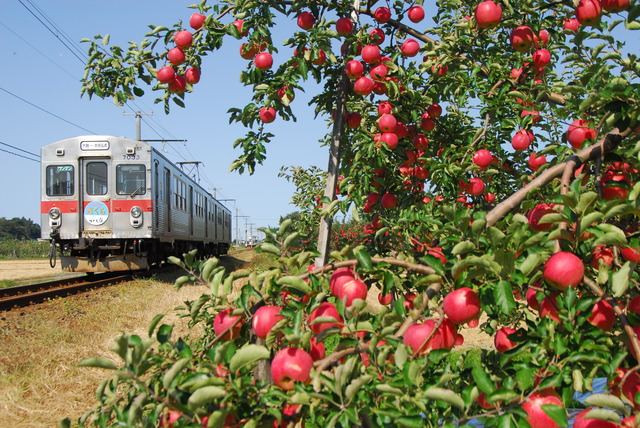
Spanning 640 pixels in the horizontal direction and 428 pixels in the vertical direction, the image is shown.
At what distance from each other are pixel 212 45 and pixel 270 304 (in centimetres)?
179

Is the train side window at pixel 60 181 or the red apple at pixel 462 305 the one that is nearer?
the red apple at pixel 462 305

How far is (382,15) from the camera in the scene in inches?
117

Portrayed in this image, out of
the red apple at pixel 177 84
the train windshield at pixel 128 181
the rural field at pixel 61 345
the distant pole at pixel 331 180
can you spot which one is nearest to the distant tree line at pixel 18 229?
the train windshield at pixel 128 181

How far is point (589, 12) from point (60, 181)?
1275 centimetres

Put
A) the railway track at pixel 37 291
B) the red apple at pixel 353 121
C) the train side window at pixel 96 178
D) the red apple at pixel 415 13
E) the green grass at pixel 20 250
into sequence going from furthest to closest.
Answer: the green grass at pixel 20 250 < the train side window at pixel 96 178 < the railway track at pixel 37 291 < the red apple at pixel 415 13 < the red apple at pixel 353 121

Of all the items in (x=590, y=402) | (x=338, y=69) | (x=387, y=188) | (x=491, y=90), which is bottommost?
(x=590, y=402)

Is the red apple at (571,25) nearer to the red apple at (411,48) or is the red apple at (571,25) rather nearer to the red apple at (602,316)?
the red apple at (411,48)

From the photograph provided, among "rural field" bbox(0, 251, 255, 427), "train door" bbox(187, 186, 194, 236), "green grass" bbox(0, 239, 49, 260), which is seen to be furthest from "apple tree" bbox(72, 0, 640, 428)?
"green grass" bbox(0, 239, 49, 260)

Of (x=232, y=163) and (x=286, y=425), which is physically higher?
(x=232, y=163)

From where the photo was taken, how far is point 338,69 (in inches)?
121

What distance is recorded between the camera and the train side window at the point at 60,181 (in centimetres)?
1238

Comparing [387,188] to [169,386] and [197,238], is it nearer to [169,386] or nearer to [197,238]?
[169,386]

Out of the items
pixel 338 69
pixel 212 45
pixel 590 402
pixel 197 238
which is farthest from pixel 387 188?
pixel 197 238

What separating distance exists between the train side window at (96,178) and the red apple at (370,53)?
37.3ft
